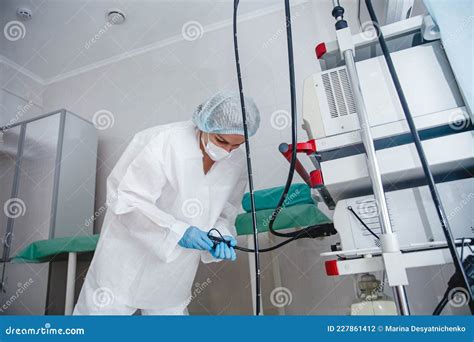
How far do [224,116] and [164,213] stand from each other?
36cm

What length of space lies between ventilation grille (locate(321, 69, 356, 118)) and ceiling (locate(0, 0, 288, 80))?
5.01 ft

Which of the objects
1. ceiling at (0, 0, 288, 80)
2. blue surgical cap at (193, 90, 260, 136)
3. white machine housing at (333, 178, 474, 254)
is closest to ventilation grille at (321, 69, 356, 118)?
white machine housing at (333, 178, 474, 254)

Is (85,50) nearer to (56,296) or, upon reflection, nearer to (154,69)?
(154,69)

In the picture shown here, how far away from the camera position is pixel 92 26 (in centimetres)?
211

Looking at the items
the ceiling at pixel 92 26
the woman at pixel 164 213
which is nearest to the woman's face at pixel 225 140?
the woman at pixel 164 213

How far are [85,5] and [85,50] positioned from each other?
38cm

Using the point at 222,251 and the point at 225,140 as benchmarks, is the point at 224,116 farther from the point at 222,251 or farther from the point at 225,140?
the point at 222,251

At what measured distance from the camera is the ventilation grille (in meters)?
0.65

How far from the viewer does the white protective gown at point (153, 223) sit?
96 centimetres

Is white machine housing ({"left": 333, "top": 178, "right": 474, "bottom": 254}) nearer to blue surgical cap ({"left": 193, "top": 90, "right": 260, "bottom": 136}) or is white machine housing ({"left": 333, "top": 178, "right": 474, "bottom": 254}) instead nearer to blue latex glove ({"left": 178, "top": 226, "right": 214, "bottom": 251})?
blue latex glove ({"left": 178, "top": 226, "right": 214, "bottom": 251})

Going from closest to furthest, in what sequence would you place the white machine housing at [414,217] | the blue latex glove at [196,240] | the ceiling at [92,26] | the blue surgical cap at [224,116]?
the white machine housing at [414,217]
the blue latex glove at [196,240]
the blue surgical cap at [224,116]
the ceiling at [92,26]

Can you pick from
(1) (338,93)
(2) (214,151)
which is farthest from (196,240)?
(1) (338,93)

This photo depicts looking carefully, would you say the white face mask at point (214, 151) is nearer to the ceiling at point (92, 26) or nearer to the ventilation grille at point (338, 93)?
the ventilation grille at point (338, 93)

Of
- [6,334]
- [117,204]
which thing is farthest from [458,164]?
[6,334]
